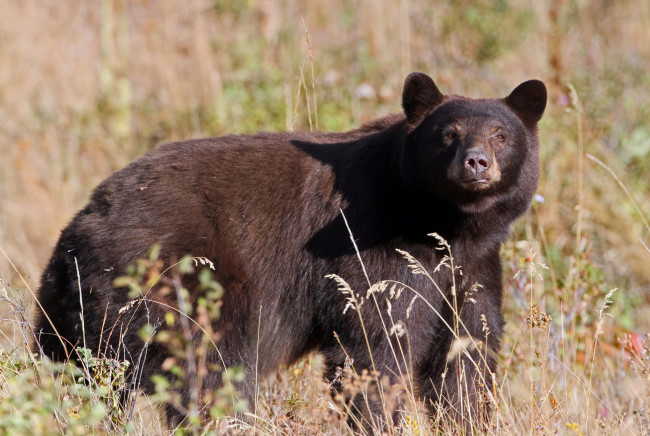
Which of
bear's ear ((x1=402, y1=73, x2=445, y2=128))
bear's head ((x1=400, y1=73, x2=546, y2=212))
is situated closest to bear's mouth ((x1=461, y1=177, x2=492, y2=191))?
bear's head ((x1=400, y1=73, x2=546, y2=212))

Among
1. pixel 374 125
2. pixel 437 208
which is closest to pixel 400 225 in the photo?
pixel 437 208

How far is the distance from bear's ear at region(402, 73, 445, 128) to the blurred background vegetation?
2019mm

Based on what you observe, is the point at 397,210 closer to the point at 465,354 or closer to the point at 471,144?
the point at 471,144

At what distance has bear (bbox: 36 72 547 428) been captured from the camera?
388 centimetres

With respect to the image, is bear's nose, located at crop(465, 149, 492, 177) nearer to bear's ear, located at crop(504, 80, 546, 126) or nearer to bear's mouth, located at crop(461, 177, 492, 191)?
bear's mouth, located at crop(461, 177, 492, 191)

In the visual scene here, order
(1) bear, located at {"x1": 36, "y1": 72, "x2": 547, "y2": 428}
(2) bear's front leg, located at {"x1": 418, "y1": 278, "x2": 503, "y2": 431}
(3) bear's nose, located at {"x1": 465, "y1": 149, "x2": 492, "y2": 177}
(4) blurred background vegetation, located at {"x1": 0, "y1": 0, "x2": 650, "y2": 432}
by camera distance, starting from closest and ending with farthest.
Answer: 1. (3) bear's nose, located at {"x1": 465, "y1": 149, "x2": 492, "y2": 177}
2. (1) bear, located at {"x1": 36, "y1": 72, "x2": 547, "y2": 428}
3. (2) bear's front leg, located at {"x1": 418, "y1": 278, "x2": 503, "y2": 431}
4. (4) blurred background vegetation, located at {"x1": 0, "y1": 0, "x2": 650, "y2": 432}

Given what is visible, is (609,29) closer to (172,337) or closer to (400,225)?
(400,225)

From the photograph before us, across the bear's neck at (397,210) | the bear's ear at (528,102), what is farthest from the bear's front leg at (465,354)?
the bear's ear at (528,102)

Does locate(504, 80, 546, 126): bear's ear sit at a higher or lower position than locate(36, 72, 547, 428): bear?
higher

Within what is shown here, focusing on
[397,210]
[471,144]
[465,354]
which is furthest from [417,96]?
[465,354]

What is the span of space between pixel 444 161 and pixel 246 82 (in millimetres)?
4976

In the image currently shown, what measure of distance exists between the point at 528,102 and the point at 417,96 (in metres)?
0.55

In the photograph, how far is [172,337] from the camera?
378 cm

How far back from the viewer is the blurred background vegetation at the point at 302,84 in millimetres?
6922
